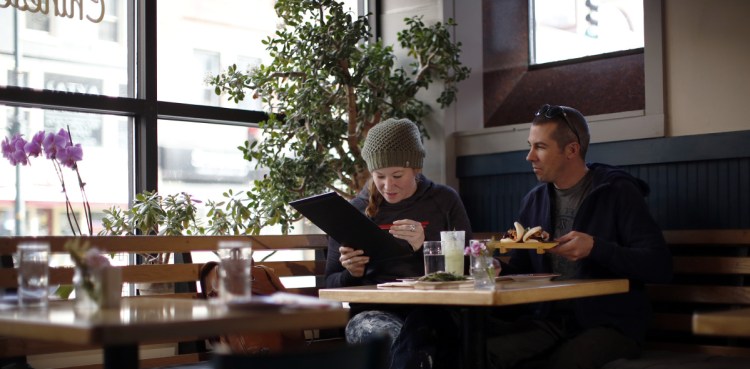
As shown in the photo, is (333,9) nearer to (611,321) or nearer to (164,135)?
(164,135)

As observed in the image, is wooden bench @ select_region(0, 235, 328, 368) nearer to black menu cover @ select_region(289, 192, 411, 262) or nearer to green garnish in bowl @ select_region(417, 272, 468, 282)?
black menu cover @ select_region(289, 192, 411, 262)

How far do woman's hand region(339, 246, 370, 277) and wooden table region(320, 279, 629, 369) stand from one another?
46 cm

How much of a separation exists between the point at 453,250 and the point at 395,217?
2.58ft

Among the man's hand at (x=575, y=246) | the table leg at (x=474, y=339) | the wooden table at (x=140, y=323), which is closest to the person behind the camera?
the wooden table at (x=140, y=323)

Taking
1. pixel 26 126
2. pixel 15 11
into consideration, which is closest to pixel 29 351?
pixel 26 126

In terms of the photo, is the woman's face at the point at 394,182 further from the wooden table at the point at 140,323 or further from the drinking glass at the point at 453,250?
the wooden table at the point at 140,323

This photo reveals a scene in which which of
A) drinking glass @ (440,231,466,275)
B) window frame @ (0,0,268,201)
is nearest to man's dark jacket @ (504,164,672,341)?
drinking glass @ (440,231,466,275)

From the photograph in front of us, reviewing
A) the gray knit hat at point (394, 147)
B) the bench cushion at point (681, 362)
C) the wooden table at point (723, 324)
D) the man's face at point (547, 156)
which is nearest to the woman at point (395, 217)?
the gray knit hat at point (394, 147)

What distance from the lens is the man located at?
10.7 feet

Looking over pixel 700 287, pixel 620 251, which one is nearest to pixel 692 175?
pixel 700 287

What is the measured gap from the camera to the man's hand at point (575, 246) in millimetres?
3199

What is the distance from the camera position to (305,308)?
83.1 inches

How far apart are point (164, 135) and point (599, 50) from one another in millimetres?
2163

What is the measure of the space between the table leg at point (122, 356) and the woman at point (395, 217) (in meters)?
1.31
